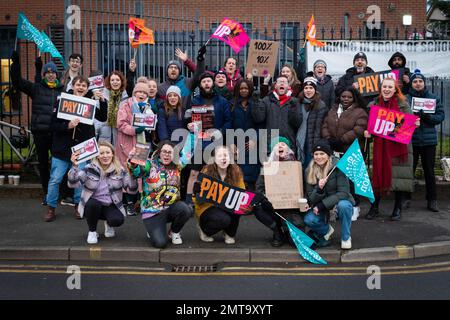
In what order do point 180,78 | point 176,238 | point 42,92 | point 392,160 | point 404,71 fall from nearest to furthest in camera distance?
1. point 176,238
2. point 392,160
3. point 42,92
4. point 404,71
5. point 180,78

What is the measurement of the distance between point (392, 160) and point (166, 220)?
3.44 meters

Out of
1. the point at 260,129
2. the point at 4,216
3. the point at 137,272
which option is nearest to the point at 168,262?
the point at 137,272

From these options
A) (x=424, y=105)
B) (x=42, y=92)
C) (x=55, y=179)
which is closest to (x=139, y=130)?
(x=55, y=179)

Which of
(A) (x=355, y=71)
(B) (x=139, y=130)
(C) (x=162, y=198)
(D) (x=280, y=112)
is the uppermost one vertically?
(A) (x=355, y=71)

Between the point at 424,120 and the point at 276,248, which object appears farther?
the point at 424,120

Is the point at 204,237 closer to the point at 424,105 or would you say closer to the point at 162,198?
the point at 162,198

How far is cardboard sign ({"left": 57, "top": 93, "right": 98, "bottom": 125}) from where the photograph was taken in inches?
351

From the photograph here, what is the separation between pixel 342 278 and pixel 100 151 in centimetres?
344

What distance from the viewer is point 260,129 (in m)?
9.43

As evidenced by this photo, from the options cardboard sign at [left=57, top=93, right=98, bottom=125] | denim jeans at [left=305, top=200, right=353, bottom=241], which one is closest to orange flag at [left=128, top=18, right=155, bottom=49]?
cardboard sign at [left=57, top=93, right=98, bottom=125]

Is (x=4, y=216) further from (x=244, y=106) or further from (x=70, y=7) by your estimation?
(x=70, y=7)

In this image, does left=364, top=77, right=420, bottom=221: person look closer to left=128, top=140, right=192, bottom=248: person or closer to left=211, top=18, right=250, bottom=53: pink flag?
left=211, top=18, right=250, bottom=53: pink flag

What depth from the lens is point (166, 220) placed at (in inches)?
315

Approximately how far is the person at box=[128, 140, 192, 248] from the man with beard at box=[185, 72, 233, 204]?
134 centimetres
